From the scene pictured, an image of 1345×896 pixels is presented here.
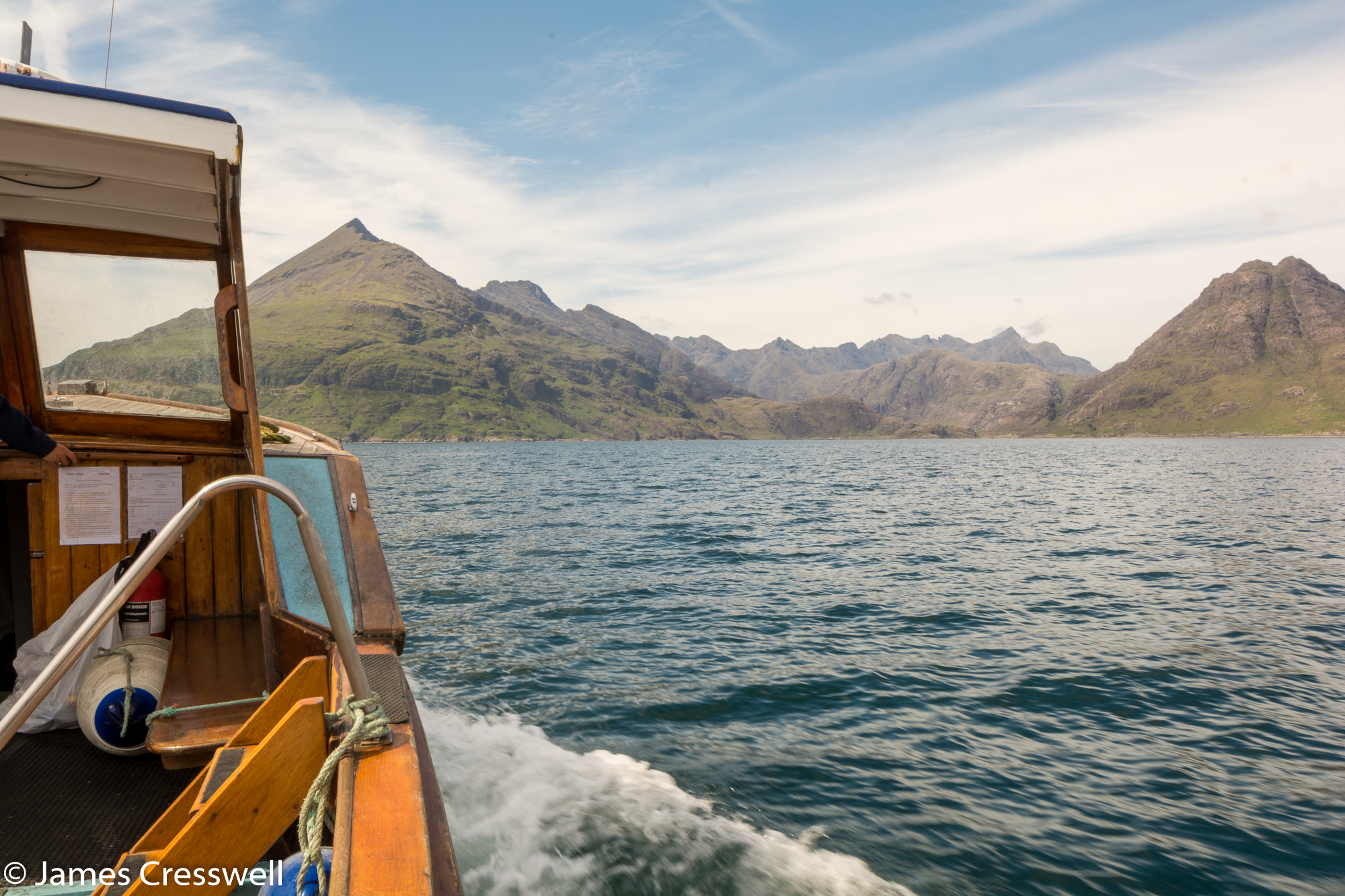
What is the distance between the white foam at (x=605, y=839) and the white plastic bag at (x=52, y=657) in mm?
3449

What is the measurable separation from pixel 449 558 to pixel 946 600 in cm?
1397

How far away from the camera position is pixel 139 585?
2.36m

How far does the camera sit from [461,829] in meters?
6.72

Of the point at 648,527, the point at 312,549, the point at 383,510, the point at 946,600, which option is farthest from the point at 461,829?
the point at 383,510

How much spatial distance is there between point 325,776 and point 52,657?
3949mm

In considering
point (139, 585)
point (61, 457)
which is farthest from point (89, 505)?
point (139, 585)

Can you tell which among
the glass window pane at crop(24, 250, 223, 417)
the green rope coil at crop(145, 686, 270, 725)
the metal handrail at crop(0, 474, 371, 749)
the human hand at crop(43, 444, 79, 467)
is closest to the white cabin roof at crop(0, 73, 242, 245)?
the glass window pane at crop(24, 250, 223, 417)

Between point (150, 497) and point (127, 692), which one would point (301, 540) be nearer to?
point (127, 692)

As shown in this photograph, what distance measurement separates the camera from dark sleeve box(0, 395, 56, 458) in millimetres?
5086

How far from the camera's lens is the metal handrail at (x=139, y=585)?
1.89 metres

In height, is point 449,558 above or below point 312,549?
below

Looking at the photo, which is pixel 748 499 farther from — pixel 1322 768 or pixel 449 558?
pixel 1322 768

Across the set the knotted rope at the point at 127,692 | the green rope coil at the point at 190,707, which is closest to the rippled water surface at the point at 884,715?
the green rope coil at the point at 190,707

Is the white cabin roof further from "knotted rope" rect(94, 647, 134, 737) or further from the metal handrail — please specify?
"knotted rope" rect(94, 647, 134, 737)
